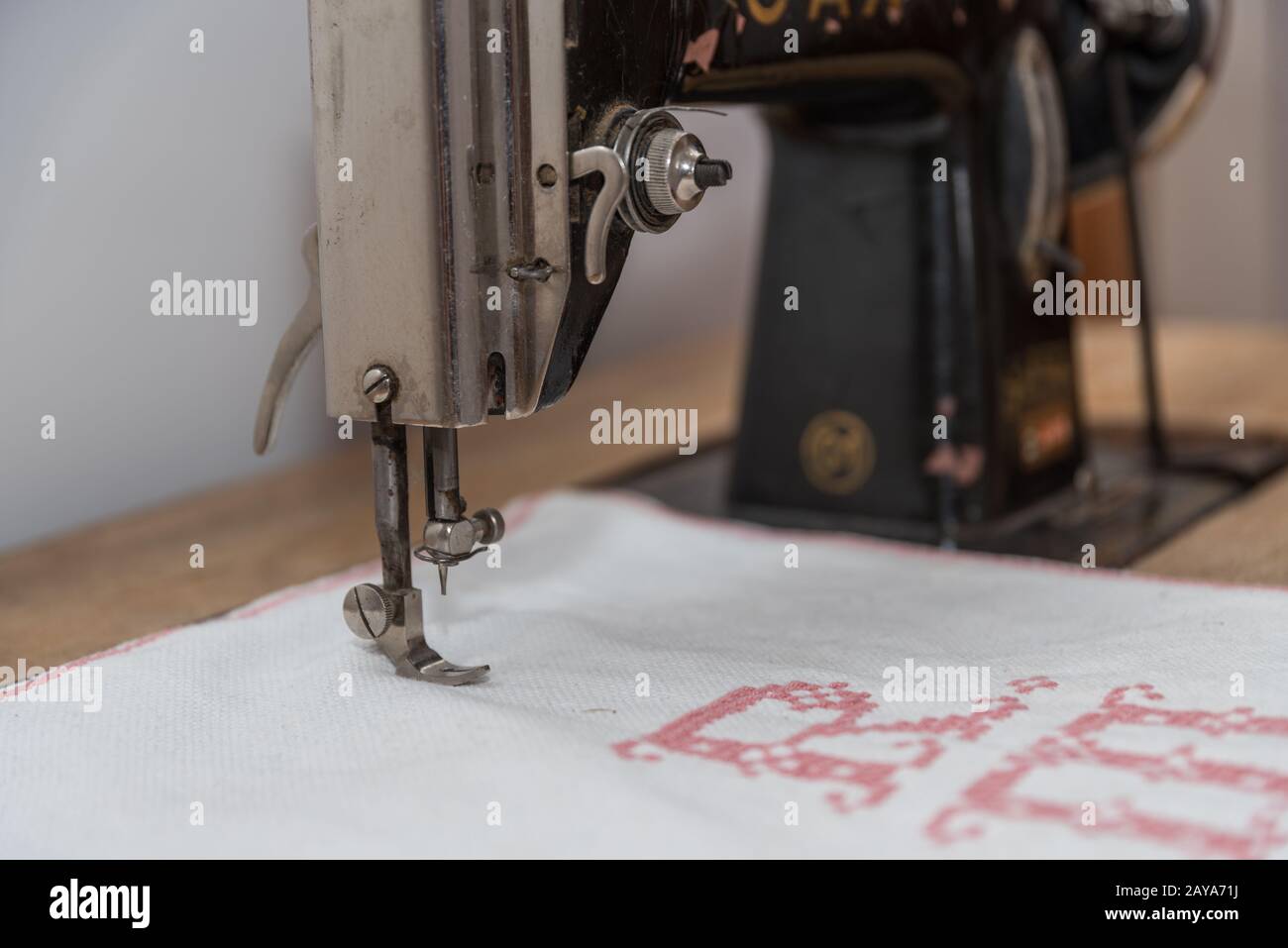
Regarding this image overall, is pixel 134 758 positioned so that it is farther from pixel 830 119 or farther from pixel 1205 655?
pixel 830 119

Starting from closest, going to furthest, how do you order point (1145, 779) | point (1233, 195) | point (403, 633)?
1. point (1145, 779)
2. point (403, 633)
3. point (1233, 195)

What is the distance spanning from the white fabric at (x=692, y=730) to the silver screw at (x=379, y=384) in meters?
0.21

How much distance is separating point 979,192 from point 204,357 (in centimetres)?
95

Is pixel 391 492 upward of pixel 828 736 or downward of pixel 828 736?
upward

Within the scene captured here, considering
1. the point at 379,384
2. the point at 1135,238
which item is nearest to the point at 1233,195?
→ the point at 1135,238

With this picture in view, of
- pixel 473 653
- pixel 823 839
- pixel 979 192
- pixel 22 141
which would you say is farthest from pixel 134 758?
pixel 979 192

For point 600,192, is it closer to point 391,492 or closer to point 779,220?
point 391,492

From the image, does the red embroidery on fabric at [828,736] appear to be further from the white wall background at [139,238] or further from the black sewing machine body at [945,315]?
the white wall background at [139,238]

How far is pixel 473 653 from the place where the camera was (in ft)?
4.00

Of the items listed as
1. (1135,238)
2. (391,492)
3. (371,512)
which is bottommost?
(371,512)

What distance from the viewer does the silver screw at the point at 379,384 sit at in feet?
3.45

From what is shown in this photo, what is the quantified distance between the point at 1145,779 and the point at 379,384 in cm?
54

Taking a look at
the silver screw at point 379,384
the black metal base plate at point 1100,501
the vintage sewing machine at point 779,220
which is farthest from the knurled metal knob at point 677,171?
the black metal base plate at point 1100,501

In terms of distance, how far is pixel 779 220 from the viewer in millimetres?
1732
